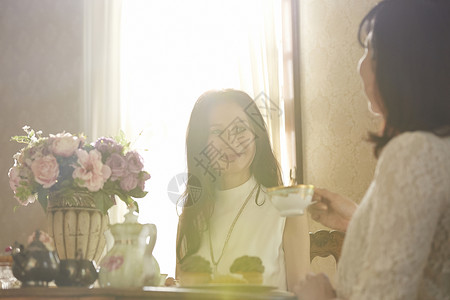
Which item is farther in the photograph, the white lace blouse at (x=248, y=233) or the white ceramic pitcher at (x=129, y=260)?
the white lace blouse at (x=248, y=233)

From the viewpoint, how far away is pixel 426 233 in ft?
4.19

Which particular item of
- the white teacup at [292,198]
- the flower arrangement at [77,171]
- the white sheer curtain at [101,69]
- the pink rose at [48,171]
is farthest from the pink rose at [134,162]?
the white sheer curtain at [101,69]

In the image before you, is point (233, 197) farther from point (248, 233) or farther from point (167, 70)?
point (167, 70)

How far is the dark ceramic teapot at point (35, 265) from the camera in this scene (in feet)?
5.44

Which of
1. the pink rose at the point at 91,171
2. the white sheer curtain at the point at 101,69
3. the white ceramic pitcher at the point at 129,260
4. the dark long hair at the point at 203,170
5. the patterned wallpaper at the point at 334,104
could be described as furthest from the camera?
the white sheer curtain at the point at 101,69

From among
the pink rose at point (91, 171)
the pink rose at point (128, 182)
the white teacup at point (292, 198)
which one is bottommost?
the white teacup at point (292, 198)

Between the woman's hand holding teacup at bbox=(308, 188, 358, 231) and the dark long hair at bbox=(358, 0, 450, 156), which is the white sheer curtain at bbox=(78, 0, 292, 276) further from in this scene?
the dark long hair at bbox=(358, 0, 450, 156)

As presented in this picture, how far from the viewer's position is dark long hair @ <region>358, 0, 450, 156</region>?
1411mm

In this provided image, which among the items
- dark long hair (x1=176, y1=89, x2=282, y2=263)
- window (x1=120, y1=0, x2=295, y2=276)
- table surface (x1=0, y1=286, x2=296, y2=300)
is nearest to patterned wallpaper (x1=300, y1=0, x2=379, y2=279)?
window (x1=120, y1=0, x2=295, y2=276)

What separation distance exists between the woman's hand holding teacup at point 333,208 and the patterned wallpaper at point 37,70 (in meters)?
2.51

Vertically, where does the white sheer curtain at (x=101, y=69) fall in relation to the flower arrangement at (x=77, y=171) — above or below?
above

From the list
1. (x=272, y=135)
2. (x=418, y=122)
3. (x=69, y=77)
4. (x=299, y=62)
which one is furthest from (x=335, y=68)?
(x=418, y=122)

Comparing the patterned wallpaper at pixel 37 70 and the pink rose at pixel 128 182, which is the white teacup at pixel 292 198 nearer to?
the pink rose at pixel 128 182

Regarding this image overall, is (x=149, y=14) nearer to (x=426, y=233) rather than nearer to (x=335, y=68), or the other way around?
(x=335, y=68)
